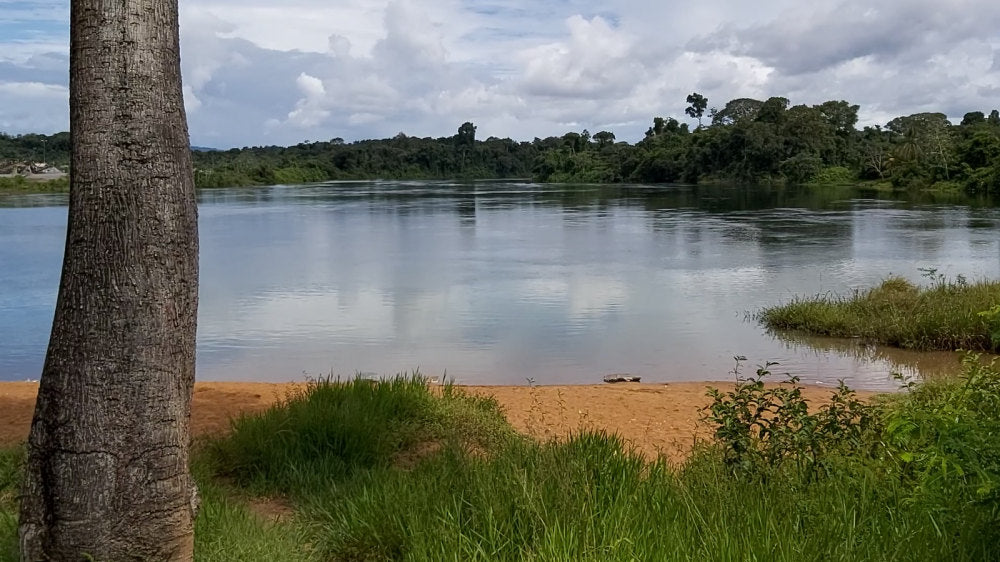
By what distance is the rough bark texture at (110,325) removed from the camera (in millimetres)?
3154

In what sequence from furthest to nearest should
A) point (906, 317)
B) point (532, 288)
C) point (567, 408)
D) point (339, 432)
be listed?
1. point (532, 288)
2. point (906, 317)
3. point (567, 408)
4. point (339, 432)

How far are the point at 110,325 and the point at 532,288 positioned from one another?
52.7 feet

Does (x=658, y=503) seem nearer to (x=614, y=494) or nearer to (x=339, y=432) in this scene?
(x=614, y=494)

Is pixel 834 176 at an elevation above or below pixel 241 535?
above

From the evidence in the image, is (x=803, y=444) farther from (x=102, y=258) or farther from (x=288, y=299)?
(x=288, y=299)

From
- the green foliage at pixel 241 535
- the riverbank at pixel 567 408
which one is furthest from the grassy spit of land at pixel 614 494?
the riverbank at pixel 567 408

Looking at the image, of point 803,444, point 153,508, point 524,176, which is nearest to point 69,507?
point 153,508

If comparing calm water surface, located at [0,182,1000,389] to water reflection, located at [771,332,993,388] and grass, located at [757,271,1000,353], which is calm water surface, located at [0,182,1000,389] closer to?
water reflection, located at [771,332,993,388]

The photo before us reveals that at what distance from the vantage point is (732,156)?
8056 cm

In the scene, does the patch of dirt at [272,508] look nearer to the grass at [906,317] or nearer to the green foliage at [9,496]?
the green foliage at [9,496]

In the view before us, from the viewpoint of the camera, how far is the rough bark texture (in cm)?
315

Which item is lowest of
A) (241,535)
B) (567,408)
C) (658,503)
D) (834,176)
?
(567,408)

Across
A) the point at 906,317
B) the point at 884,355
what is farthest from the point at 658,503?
the point at 906,317

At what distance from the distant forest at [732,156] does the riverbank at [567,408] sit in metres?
50.0
